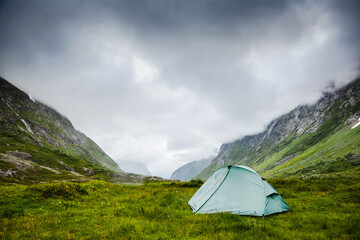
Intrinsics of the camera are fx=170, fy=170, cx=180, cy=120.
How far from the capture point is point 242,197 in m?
10.6

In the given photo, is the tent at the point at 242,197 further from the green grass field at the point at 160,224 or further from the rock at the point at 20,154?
the rock at the point at 20,154

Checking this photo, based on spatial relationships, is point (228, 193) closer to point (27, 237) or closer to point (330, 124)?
point (27, 237)

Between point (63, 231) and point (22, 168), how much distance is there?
116 meters

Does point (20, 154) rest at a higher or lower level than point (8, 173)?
higher

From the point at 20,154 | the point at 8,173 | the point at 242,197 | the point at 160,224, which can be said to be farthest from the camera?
the point at 20,154

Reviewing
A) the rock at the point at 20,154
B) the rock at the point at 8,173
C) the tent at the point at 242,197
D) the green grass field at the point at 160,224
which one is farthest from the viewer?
the rock at the point at 20,154

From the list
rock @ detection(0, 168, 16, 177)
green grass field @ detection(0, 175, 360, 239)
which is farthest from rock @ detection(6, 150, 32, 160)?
green grass field @ detection(0, 175, 360, 239)

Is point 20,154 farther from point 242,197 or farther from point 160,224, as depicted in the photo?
point 242,197

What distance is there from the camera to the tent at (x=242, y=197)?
10.0 m

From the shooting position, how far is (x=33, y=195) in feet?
41.5

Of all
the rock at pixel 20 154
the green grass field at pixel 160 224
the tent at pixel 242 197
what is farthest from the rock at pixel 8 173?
the tent at pixel 242 197

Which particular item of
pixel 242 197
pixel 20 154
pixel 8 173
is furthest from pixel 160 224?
pixel 20 154


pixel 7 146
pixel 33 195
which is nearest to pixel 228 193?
pixel 33 195

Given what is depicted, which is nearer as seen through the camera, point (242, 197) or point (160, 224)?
point (160, 224)
